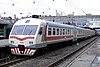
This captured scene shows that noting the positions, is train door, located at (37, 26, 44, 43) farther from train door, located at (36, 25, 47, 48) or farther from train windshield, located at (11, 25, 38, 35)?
train windshield, located at (11, 25, 38, 35)

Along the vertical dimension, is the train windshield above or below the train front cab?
above

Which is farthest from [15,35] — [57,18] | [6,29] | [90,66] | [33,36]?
[57,18]

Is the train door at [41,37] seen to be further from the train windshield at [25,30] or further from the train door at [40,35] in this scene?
the train windshield at [25,30]

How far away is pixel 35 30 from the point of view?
1803cm

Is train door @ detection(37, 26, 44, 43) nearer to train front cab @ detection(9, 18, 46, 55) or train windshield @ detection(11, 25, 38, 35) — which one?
train front cab @ detection(9, 18, 46, 55)

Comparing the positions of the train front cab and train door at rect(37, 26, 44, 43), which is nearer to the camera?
the train front cab

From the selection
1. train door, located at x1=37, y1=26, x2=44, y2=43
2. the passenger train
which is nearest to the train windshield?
the passenger train

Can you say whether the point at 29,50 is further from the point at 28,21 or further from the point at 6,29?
the point at 6,29

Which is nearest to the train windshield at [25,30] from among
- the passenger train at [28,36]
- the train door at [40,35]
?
the passenger train at [28,36]

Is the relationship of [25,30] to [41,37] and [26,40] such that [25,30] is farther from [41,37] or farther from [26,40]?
[41,37]

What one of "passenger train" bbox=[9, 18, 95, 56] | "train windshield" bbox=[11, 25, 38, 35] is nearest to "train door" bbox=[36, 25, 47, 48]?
"passenger train" bbox=[9, 18, 95, 56]

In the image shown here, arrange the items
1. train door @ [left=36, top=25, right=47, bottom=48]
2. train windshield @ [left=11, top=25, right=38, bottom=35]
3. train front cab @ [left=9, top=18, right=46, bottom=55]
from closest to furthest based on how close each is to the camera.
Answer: train front cab @ [left=9, top=18, right=46, bottom=55] < train door @ [left=36, top=25, right=47, bottom=48] < train windshield @ [left=11, top=25, right=38, bottom=35]

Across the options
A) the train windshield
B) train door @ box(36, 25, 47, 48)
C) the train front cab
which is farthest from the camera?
the train windshield

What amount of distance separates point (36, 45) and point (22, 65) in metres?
3.19
